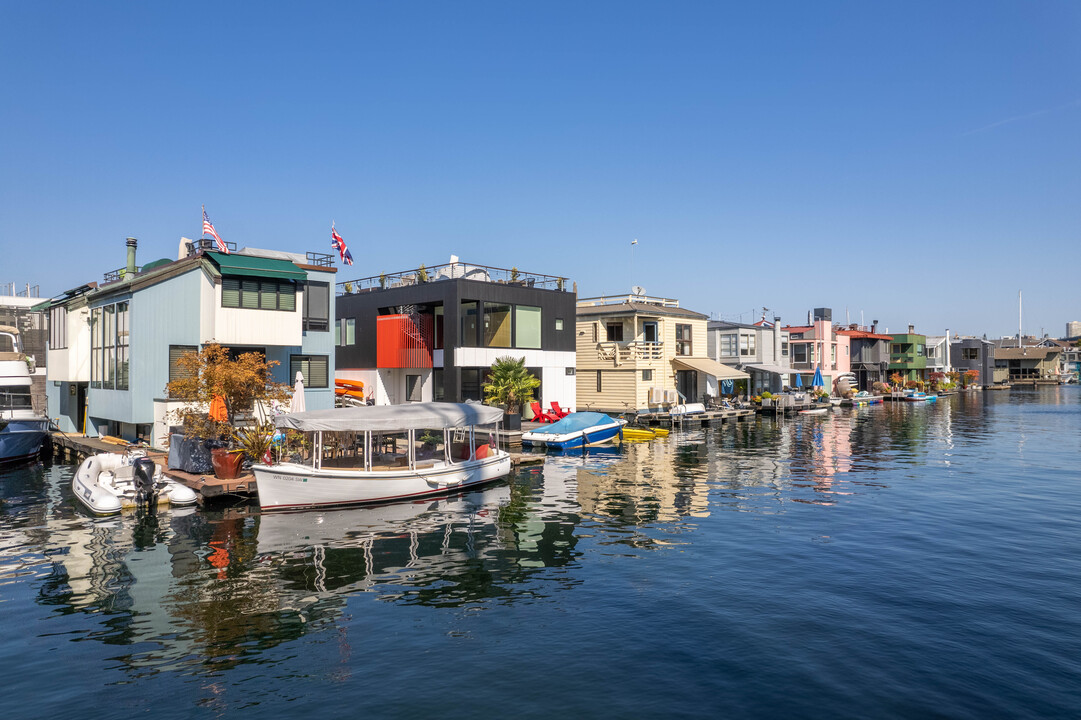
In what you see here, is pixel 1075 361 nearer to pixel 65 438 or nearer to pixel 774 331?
pixel 774 331

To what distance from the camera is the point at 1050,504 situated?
2572 cm

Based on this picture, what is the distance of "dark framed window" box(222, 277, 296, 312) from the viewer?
3231 centimetres

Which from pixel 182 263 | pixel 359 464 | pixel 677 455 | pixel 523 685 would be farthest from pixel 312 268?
pixel 523 685

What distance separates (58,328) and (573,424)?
33026mm

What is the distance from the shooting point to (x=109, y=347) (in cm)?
3534

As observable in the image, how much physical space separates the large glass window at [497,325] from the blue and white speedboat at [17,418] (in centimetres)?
2584

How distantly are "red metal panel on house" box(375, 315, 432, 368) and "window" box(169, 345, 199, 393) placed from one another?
16.0 metres

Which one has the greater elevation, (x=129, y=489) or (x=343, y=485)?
(x=343, y=485)

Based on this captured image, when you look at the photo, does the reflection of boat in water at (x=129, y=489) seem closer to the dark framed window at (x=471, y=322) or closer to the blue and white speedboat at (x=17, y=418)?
the blue and white speedboat at (x=17, y=418)

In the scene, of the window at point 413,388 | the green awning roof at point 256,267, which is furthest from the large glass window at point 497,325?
the green awning roof at point 256,267

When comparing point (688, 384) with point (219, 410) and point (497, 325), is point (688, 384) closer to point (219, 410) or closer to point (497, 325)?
point (497, 325)

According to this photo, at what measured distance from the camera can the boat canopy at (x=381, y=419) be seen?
941 inches

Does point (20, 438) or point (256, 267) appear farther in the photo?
point (20, 438)

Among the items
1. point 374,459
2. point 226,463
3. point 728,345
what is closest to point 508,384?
point 374,459
